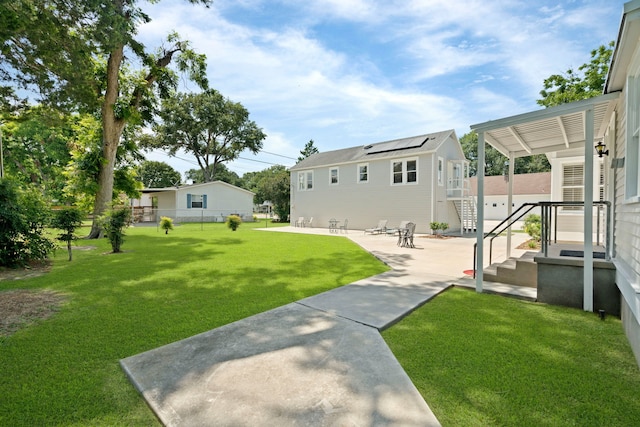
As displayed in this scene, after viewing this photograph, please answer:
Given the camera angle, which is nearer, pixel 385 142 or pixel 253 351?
pixel 253 351

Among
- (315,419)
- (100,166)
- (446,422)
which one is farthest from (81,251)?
(446,422)

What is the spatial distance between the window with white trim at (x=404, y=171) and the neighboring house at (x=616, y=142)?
9986mm

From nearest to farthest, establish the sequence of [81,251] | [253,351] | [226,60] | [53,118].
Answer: [253,351] → [81,251] → [53,118] → [226,60]

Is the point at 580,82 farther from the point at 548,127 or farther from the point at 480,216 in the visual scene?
the point at 480,216

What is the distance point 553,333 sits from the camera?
3.45m

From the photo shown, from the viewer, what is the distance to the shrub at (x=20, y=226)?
22.0 ft

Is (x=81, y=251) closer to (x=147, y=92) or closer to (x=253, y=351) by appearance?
(x=147, y=92)

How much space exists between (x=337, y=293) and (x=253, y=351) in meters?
2.29

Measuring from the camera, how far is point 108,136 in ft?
44.0

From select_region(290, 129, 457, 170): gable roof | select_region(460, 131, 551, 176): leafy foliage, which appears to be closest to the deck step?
select_region(290, 129, 457, 170): gable roof

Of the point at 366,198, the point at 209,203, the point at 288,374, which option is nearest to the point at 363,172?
the point at 366,198

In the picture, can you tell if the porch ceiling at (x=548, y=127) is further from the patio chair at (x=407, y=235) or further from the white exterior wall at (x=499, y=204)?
the white exterior wall at (x=499, y=204)

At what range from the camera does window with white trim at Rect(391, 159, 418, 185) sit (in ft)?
55.7

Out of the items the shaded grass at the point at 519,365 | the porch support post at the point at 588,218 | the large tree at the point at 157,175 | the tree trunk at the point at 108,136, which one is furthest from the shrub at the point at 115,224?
the large tree at the point at 157,175
